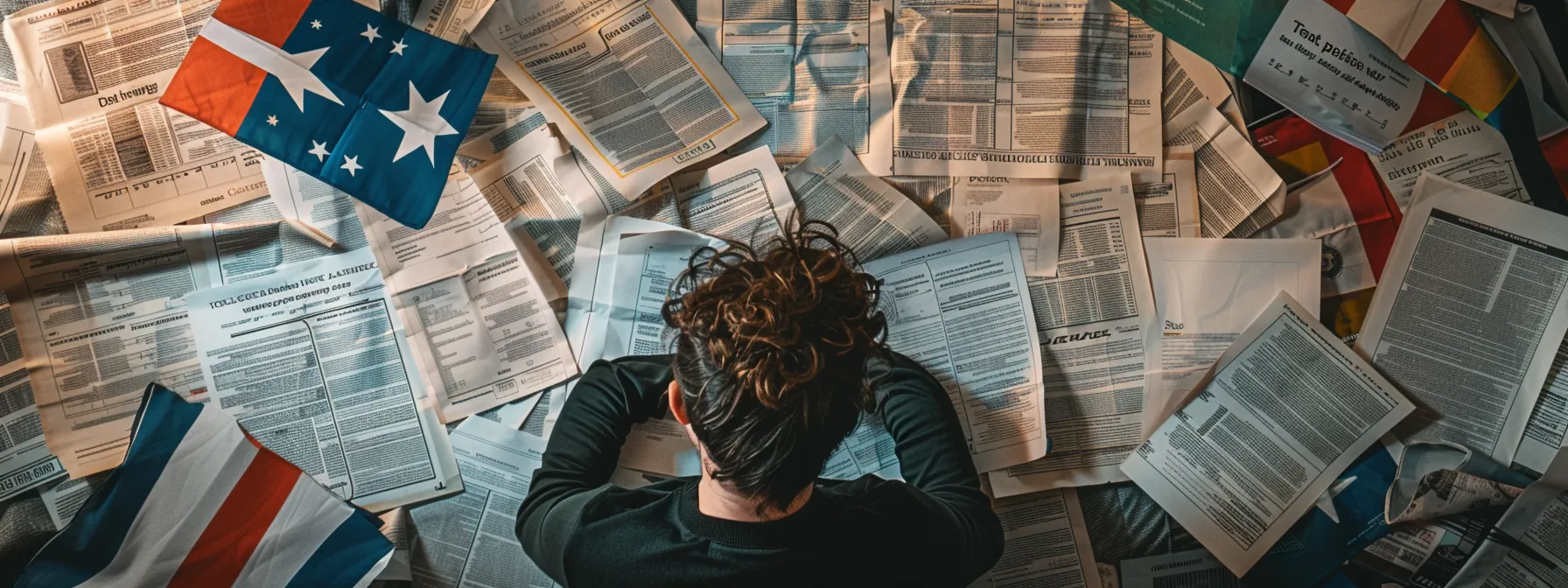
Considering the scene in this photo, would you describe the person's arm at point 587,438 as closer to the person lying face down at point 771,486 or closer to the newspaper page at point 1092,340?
the person lying face down at point 771,486

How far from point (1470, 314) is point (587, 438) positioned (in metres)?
0.97

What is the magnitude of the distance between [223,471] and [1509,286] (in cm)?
142

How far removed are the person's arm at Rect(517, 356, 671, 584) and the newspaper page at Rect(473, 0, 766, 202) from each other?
0.73 feet

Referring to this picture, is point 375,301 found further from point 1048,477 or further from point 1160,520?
point 1160,520

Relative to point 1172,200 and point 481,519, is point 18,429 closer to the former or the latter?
point 481,519

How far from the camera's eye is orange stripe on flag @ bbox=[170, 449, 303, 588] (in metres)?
0.91

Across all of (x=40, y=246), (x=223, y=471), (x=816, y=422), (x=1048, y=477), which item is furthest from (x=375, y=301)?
(x=1048, y=477)

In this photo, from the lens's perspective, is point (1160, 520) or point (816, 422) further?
point (1160, 520)

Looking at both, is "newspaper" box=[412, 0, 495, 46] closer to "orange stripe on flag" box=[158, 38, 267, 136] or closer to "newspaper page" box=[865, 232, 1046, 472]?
"orange stripe on flag" box=[158, 38, 267, 136]

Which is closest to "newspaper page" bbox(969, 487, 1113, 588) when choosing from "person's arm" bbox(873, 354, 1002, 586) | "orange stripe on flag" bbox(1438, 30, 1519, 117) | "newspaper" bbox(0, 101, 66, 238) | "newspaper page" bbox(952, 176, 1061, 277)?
"person's arm" bbox(873, 354, 1002, 586)

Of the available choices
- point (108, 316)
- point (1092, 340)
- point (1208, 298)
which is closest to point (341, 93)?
point (108, 316)

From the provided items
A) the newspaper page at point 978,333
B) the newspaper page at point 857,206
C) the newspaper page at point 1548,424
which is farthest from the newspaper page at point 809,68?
the newspaper page at point 1548,424

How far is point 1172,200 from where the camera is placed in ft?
3.25

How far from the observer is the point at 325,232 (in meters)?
0.98
